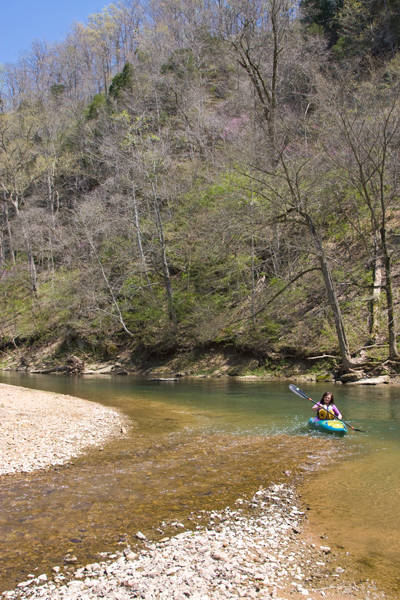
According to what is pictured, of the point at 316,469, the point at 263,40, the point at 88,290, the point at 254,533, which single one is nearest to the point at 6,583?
the point at 254,533

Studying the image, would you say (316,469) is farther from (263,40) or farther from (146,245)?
(263,40)

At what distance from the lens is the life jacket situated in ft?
30.8

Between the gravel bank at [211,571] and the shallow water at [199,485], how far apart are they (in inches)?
10.5

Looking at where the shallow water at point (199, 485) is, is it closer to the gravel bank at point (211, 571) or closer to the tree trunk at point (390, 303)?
the gravel bank at point (211, 571)

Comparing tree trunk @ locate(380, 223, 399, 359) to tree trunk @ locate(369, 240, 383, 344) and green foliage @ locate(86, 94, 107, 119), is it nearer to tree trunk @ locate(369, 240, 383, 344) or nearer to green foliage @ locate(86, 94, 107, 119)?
tree trunk @ locate(369, 240, 383, 344)

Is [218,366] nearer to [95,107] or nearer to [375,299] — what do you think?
[375,299]

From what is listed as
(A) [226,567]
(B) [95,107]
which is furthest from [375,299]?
(B) [95,107]

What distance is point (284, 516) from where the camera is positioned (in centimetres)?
481

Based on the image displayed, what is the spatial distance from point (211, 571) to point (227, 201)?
2090 centimetres

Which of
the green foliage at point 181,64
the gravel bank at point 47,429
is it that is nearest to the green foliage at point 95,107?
the green foliage at point 181,64

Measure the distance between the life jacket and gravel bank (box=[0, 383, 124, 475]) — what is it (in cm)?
454

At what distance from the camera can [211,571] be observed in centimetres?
367

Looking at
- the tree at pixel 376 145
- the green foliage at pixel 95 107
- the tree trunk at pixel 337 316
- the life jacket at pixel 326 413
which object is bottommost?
the life jacket at pixel 326 413

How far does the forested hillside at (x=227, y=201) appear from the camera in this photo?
717 inches
